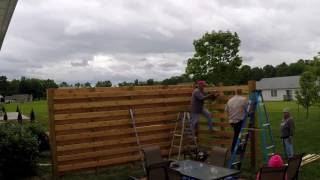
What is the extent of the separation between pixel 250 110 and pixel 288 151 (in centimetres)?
196

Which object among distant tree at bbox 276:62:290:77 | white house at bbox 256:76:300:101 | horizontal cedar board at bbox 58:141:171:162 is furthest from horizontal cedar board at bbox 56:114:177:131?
distant tree at bbox 276:62:290:77

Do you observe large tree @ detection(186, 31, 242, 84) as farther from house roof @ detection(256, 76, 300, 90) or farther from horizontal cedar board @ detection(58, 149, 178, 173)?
house roof @ detection(256, 76, 300, 90)

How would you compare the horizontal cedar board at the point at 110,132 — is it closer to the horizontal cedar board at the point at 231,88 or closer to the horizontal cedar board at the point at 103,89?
the horizontal cedar board at the point at 103,89

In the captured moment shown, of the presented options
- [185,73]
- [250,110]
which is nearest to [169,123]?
[250,110]

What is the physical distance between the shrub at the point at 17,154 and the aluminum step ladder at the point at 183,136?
12.7ft

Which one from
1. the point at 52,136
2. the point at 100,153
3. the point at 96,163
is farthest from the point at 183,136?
the point at 52,136

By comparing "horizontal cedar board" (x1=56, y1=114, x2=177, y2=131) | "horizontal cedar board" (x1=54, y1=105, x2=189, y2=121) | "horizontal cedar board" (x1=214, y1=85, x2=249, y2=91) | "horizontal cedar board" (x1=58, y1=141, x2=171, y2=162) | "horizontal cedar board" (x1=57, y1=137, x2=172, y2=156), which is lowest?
"horizontal cedar board" (x1=58, y1=141, x2=171, y2=162)

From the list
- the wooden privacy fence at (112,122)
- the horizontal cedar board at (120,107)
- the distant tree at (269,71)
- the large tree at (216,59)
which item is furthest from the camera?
the distant tree at (269,71)

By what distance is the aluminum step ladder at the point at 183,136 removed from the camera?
37.1 ft

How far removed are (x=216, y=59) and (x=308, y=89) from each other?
650 inches

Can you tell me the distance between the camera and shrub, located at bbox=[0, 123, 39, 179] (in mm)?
9445

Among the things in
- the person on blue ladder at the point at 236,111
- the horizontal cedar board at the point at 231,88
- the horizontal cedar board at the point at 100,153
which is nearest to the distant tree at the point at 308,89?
the horizontal cedar board at the point at 231,88

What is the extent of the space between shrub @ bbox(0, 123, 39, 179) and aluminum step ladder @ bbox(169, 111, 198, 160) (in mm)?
3875

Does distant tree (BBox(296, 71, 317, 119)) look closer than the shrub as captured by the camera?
No
